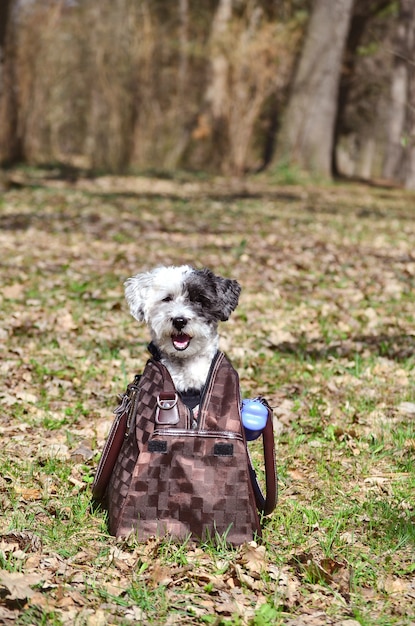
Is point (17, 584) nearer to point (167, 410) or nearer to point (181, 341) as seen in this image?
point (167, 410)

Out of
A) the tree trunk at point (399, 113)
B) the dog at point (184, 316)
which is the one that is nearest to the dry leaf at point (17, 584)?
the dog at point (184, 316)

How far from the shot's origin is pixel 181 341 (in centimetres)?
355

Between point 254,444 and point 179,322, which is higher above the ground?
point 179,322

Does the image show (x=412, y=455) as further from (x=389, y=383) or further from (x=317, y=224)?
(x=317, y=224)

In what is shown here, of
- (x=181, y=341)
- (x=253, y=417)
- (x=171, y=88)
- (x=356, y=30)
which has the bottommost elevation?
(x=253, y=417)

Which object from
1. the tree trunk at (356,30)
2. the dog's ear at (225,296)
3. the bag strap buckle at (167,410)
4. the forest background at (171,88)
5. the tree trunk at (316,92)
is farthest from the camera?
the tree trunk at (356,30)

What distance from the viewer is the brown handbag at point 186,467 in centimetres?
→ 347

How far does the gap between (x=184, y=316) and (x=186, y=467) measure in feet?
2.14

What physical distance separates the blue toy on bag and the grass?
510 mm

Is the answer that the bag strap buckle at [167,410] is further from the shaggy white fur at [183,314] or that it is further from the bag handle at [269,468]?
the bag handle at [269,468]

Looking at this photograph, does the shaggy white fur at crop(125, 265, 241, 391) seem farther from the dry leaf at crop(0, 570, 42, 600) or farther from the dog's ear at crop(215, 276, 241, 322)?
the dry leaf at crop(0, 570, 42, 600)

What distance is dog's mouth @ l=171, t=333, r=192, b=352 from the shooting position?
140 inches

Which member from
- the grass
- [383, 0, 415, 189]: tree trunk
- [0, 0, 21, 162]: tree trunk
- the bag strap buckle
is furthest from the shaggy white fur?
[383, 0, 415, 189]: tree trunk

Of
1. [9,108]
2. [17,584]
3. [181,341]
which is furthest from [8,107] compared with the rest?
[17,584]
